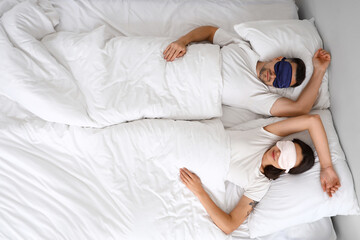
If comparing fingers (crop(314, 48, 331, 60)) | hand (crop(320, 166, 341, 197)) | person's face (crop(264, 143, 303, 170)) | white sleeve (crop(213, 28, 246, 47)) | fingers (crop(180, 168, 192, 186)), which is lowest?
fingers (crop(180, 168, 192, 186))

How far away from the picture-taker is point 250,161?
157 cm

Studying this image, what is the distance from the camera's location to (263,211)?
4.94ft

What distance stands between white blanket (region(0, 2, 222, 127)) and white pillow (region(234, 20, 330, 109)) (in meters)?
0.26

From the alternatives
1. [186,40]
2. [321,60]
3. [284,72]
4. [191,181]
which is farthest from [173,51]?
[321,60]

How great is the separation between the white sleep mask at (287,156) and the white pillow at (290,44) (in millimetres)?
384

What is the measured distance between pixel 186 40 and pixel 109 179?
0.91 metres

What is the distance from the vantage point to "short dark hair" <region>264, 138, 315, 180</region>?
4.77ft

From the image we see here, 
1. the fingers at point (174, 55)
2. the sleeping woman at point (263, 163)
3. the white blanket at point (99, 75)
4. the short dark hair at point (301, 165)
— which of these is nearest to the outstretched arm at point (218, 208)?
the sleeping woman at point (263, 163)

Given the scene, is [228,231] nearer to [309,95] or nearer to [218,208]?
[218,208]

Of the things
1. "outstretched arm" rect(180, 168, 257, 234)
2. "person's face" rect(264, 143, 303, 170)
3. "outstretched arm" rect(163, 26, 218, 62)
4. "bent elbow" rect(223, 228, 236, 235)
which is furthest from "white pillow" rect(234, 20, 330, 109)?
"bent elbow" rect(223, 228, 236, 235)

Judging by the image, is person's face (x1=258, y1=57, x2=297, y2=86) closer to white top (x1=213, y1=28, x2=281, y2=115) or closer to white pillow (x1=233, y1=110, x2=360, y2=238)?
white top (x1=213, y1=28, x2=281, y2=115)

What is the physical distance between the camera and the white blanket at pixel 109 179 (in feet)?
4.43

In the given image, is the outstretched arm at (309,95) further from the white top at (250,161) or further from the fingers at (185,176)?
the fingers at (185,176)

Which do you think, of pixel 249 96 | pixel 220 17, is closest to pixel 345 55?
pixel 249 96
